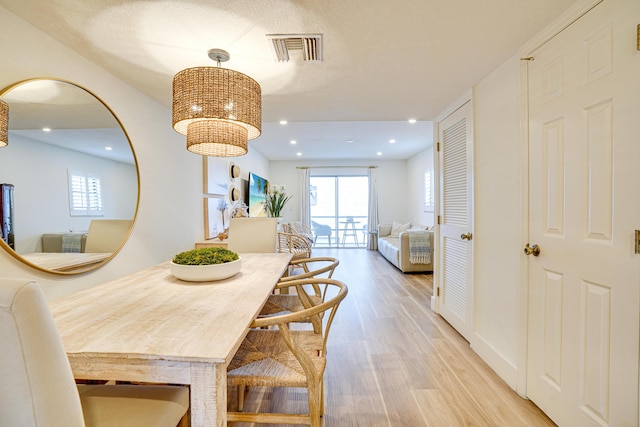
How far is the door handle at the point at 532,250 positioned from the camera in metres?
1.60

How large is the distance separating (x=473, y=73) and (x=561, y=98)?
74 cm

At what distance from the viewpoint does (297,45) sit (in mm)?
1635

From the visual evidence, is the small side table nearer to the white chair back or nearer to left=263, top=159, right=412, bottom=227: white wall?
left=263, top=159, right=412, bottom=227: white wall

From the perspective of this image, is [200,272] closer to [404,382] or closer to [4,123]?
[4,123]

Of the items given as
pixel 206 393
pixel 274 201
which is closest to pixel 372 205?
pixel 274 201

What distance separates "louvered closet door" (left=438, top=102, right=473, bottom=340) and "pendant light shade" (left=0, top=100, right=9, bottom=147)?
9.48 ft

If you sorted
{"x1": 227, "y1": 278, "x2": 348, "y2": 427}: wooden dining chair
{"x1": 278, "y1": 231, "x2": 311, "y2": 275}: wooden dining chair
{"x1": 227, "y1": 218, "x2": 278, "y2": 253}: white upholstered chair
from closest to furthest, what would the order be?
{"x1": 227, "y1": 278, "x2": 348, "y2": 427}: wooden dining chair → {"x1": 227, "y1": 218, "x2": 278, "y2": 253}: white upholstered chair → {"x1": 278, "y1": 231, "x2": 311, "y2": 275}: wooden dining chair

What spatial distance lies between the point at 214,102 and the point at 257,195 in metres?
4.66

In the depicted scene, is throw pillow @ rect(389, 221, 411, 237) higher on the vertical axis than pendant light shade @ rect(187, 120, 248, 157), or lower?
lower

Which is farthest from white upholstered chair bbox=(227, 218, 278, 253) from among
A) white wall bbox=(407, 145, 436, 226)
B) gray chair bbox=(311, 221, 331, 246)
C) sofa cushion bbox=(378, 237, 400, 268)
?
gray chair bbox=(311, 221, 331, 246)

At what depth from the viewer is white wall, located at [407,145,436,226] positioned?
6.18 meters

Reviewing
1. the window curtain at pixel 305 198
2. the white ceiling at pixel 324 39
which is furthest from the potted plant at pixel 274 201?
the white ceiling at pixel 324 39

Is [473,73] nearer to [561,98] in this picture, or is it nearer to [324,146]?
[561,98]

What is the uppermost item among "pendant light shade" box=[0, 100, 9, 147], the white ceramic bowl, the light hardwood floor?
"pendant light shade" box=[0, 100, 9, 147]
